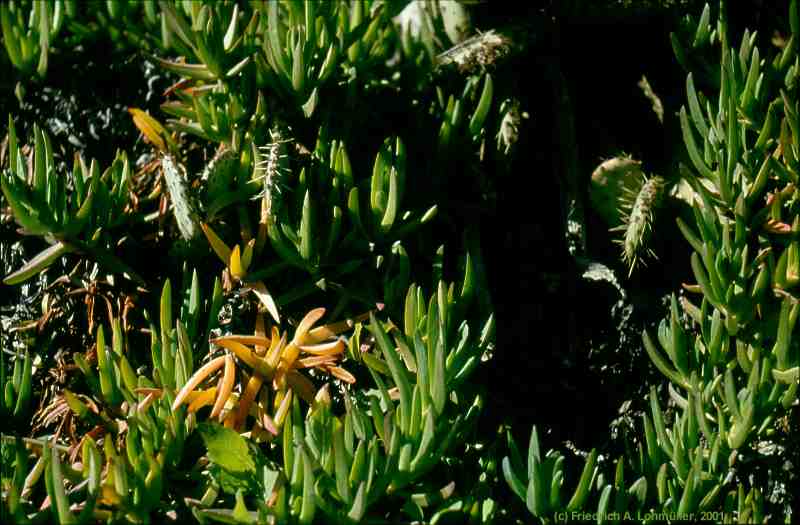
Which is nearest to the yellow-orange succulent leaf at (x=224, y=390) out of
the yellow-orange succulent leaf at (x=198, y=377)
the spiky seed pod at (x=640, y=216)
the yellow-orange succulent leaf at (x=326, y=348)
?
the yellow-orange succulent leaf at (x=198, y=377)

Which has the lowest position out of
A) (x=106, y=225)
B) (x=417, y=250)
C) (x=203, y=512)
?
Result: (x=203, y=512)

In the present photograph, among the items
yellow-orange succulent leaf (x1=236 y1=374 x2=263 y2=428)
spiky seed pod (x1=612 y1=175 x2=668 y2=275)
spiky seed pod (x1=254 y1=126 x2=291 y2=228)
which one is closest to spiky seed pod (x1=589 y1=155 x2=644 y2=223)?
spiky seed pod (x1=612 y1=175 x2=668 y2=275)

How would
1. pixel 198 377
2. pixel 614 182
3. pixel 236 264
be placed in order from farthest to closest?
pixel 614 182 < pixel 236 264 < pixel 198 377

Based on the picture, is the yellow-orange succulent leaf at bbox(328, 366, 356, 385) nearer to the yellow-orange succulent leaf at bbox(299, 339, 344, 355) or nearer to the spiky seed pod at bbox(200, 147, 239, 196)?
the yellow-orange succulent leaf at bbox(299, 339, 344, 355)

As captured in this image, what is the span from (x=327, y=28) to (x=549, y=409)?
77 cm

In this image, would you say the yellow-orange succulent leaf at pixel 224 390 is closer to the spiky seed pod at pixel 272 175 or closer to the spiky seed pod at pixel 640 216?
the spiky seed pod at pixel 272 175

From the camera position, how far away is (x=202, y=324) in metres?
1.44

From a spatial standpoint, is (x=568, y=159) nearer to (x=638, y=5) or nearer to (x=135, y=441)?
(x=638, y=5)

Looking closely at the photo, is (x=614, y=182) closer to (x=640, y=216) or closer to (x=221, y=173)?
(x=640, y=216)

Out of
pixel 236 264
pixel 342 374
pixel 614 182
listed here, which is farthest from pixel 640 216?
pixel 236 264

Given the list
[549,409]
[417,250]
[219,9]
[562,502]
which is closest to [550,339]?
[549,409]

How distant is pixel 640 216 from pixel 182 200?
0.77m

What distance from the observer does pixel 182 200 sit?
1.44 meters

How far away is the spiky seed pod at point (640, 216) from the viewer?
4.84ft
